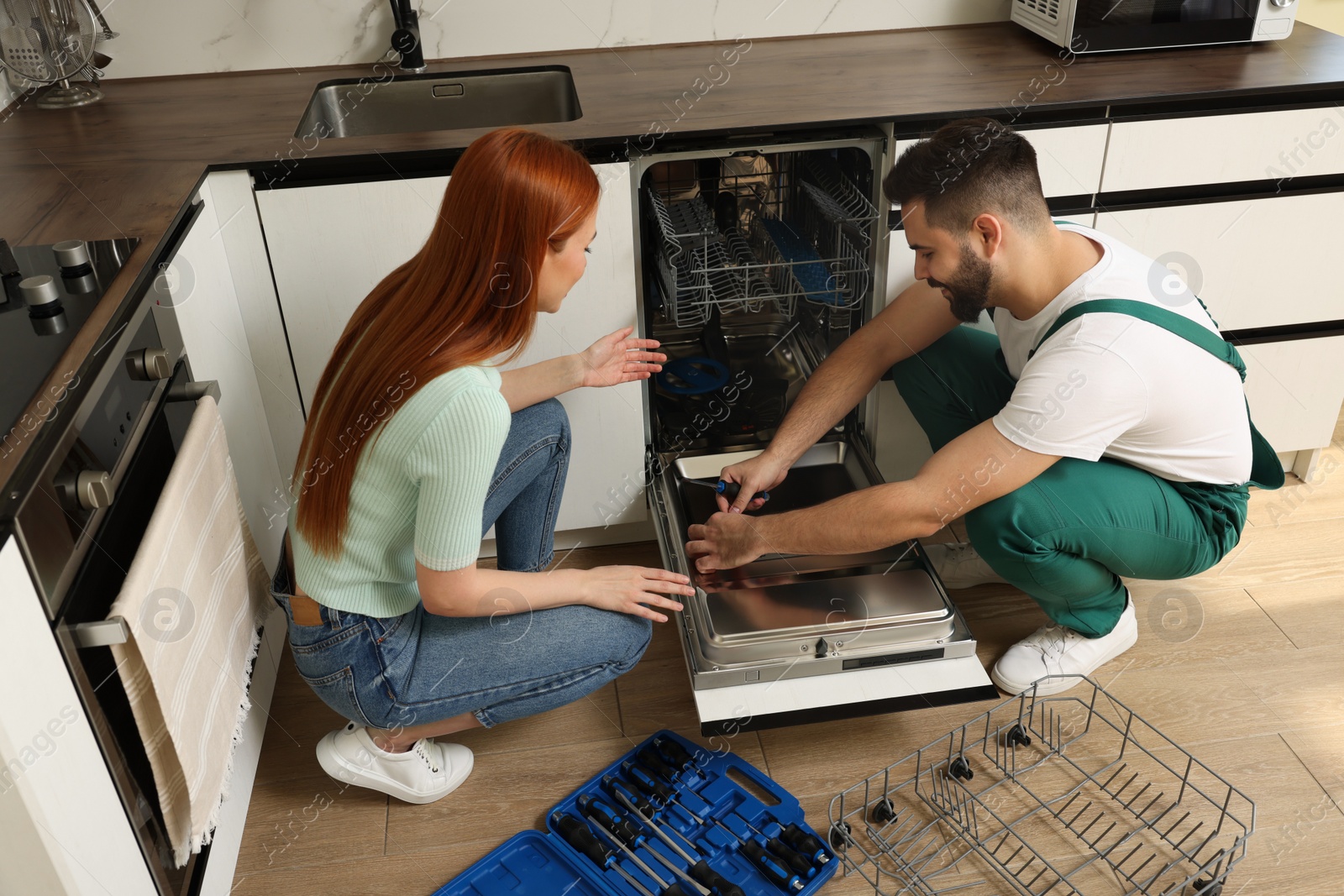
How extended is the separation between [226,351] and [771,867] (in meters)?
1.14

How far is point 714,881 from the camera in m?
1.46

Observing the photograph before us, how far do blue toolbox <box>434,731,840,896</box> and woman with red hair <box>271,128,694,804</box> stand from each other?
18 centimetres

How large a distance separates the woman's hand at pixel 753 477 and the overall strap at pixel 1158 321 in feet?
1.57

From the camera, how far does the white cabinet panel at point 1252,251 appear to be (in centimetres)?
194

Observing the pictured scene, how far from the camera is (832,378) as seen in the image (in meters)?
1.89

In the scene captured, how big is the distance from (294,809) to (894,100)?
1528 millimetres

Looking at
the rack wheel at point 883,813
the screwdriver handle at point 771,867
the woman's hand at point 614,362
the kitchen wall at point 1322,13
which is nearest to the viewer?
the screwdriver handle at point 771,867

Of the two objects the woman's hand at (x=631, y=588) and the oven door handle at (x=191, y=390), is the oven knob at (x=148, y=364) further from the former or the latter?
the woman's hand at (x=631, y=588)

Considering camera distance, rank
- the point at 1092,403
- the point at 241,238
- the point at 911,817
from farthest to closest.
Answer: the point at 241,238
the point at 911,817
the point at 1092,403

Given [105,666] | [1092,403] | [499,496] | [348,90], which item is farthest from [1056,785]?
[348,90]

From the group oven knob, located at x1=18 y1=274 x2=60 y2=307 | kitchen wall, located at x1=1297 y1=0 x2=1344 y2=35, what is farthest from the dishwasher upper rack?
kitchen wall, located at x1=1297 y1=0 x2=1344 y2=35

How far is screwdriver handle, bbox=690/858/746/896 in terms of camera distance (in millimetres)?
Result: 1444

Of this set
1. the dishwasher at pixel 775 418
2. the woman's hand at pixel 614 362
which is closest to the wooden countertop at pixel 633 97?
the dishwasher at pixel 775 418

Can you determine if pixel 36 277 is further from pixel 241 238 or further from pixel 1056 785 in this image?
pixel 1056 785
